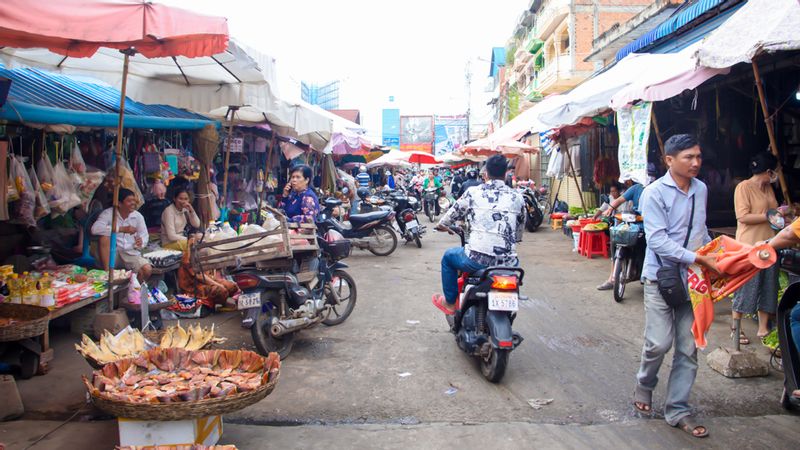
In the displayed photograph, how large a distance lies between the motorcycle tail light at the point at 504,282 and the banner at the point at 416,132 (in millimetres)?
58240

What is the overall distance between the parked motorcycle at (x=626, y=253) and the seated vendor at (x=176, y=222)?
5400 mm

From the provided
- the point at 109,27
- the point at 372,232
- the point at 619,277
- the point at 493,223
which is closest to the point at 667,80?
the point at 619,277

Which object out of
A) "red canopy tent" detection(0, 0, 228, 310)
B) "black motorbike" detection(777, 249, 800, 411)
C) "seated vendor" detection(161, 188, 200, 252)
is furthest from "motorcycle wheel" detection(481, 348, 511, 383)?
"seated vendor" detection(161, 188, 200, 252)

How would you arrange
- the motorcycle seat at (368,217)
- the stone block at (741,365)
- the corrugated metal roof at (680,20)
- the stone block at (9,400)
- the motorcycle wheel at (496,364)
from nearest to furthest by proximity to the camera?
the stone block at (9,400) → the motorcycle wheel at (496,364) → the stone block at (741,365) → the corrugated metal roof at (680,20) → the motorcycle seat at (368,217)

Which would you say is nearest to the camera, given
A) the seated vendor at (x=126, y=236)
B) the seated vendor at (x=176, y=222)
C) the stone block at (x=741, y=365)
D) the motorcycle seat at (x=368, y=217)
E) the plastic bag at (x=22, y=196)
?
the stone block at (x=741, y=365)

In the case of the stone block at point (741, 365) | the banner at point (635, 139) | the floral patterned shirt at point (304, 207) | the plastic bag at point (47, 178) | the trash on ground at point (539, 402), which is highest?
the banner at point (635, 139)

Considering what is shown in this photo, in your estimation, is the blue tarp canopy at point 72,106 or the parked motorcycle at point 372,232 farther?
the parked motorcycle at point 372,232

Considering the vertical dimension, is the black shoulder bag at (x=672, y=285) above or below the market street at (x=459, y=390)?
above

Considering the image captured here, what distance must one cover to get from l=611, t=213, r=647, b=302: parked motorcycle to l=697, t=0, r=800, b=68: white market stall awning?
2.61m

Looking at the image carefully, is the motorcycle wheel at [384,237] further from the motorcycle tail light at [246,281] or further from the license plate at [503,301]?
the license plate at [503,301]

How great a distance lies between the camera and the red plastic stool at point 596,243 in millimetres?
11080

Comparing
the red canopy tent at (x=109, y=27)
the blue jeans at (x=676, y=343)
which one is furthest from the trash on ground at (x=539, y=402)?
the red canopy tent at (x=109, y=27)

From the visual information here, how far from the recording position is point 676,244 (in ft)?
12.1

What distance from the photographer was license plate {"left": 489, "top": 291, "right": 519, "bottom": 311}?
4.60m
